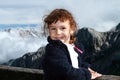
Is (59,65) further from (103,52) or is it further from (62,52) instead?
(103,52)

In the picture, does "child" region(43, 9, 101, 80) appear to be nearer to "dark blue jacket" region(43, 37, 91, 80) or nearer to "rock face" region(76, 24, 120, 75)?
"dark blue jacket" region(43, 37, 91, 80)

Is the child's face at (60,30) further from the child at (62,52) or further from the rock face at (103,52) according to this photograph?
the rock face at (103,52)

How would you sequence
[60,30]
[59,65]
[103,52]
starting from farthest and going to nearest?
[103,52], [60,30], [59,65]

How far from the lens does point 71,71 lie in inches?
138

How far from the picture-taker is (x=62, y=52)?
357 cm

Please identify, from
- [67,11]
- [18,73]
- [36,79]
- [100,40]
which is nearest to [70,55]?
[67,11]

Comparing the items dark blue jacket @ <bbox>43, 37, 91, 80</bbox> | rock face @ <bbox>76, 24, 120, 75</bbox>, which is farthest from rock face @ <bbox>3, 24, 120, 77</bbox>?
dark blue jacket @ <bbox>43, 37, 91, 80</bbox>

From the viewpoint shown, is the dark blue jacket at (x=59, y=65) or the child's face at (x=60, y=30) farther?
the child's face at (x=60, y=30)

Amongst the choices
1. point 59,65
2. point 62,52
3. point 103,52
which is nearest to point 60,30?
point 62,52

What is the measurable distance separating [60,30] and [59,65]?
0.34 m

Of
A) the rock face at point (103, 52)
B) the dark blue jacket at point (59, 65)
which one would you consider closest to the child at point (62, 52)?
the dark blue jacket at point (59, 65)

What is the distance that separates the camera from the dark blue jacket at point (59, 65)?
3500 mm

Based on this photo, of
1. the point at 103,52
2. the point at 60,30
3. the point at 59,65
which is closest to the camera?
the point at 59,65

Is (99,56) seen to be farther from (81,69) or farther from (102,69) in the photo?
(81,69)
